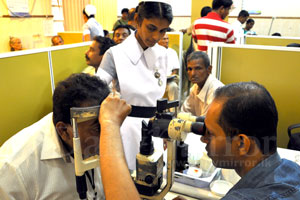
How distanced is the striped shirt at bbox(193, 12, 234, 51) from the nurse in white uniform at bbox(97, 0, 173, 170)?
4.83ft

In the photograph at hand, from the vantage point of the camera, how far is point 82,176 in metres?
0.67

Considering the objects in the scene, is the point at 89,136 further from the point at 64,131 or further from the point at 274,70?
the point at 274,70

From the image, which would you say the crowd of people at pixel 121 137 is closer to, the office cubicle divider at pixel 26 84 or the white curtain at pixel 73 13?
the office cubicle divider at pixel 26 84

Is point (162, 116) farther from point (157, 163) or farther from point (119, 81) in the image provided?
point (119, 81)

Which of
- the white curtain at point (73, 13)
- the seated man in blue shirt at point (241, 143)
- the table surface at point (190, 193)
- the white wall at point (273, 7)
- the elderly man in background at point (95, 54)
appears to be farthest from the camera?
the white wall at point (273, 7)

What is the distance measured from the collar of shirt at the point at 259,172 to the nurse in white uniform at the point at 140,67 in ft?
1.93

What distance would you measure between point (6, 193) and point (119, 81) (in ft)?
2.36

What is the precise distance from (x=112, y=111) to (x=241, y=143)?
372mm

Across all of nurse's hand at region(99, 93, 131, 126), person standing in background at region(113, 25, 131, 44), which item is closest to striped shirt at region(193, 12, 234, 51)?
person standing in background at region(113, 25, 131, 44)

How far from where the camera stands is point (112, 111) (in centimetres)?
70

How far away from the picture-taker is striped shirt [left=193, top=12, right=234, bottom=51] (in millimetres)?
2703

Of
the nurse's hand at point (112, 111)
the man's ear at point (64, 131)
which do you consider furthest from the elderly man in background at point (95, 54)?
the nurse's hand at point (112, 111)

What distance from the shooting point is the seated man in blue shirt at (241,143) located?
25.3 inches

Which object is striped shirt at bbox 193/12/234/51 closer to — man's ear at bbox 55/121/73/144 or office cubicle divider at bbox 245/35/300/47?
office cubicle divider at bbox 245/35/300/47
